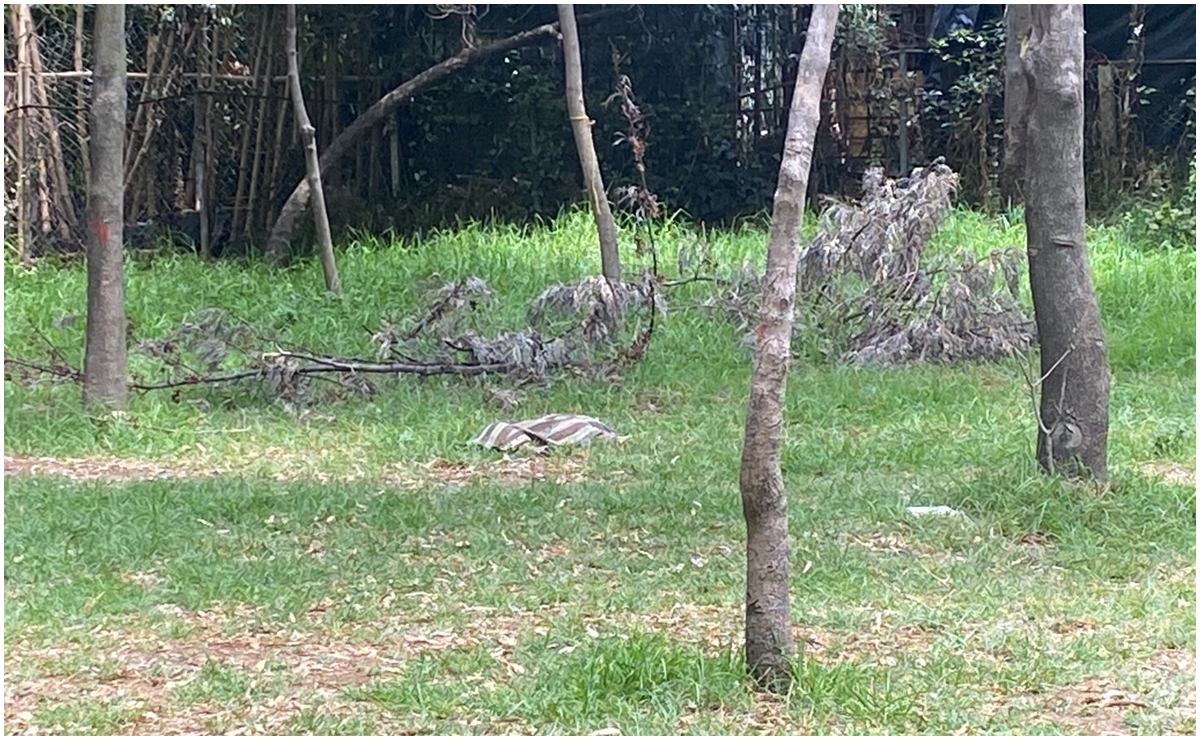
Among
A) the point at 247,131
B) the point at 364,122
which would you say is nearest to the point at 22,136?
the point at 247,131

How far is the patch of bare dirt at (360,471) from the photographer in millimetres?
6398

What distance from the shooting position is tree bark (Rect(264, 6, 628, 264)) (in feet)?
38.7

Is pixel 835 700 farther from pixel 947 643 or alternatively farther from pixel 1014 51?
pixel 1014 51

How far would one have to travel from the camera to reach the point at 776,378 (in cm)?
346

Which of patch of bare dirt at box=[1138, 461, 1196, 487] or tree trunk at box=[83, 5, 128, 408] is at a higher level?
tree trunk at box=[83, 5, 128, 408]

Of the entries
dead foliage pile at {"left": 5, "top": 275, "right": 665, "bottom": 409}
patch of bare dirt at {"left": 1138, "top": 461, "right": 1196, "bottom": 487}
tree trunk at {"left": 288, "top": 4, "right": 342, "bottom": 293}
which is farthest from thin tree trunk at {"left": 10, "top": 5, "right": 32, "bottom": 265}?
patch of bare dirt at {"left": 1138, "top": 461, "right": 1196, "bottom": 487}

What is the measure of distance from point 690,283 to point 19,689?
675cm

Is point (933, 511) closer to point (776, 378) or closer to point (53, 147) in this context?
point (776, 378)

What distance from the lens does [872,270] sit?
29.6ft

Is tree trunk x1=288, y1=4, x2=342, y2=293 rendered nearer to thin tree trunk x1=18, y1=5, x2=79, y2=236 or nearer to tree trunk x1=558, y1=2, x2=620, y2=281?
tree trunk x1=558, y1=2, x2=620, y2=281

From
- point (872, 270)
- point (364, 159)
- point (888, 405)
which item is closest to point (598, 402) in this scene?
point (888, 405)

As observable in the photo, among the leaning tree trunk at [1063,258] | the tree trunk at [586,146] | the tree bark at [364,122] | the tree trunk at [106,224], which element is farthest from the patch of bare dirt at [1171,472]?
the tree bark at [364,122]

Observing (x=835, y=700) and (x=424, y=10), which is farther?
(x=424, y=10)

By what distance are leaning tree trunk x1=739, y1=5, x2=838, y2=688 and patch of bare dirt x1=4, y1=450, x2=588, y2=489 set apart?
106 inches
